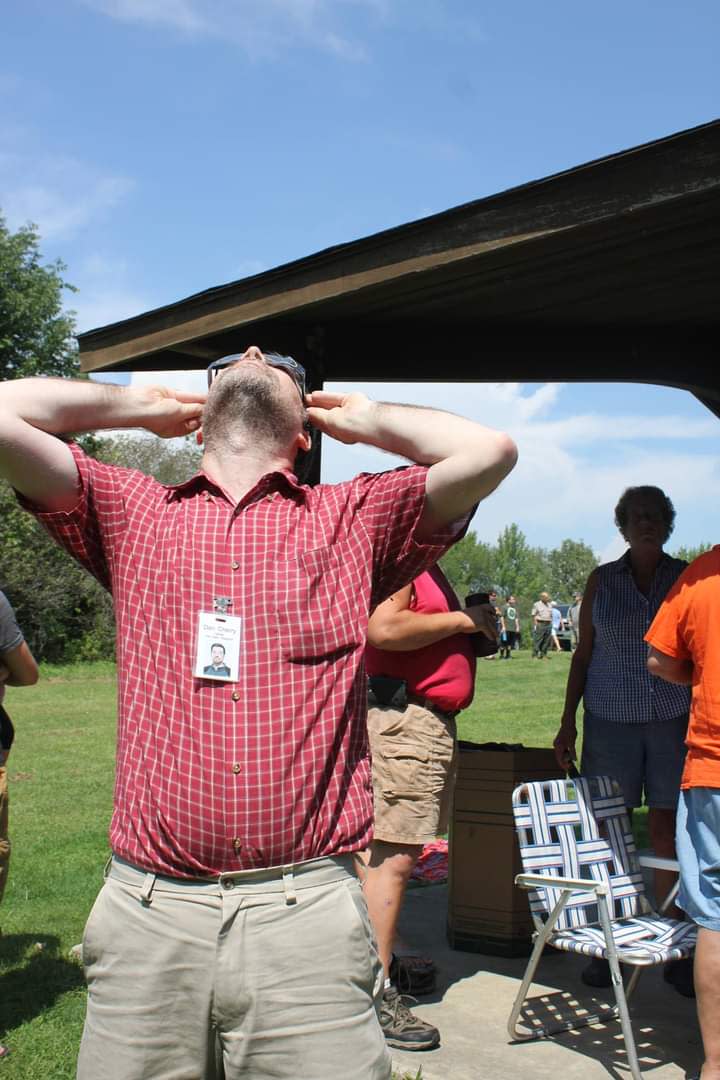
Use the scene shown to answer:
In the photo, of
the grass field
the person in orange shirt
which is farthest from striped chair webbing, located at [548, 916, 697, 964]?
the grass field

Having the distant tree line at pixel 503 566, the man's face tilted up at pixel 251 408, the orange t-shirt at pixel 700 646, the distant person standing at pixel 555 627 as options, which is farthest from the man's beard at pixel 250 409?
the distant tree line at pixel 503 566

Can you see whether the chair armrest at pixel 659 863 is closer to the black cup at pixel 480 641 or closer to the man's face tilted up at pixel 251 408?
the black cup at pixel 480 641

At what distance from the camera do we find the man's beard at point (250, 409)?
2133 mm

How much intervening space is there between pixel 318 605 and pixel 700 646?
1.80m

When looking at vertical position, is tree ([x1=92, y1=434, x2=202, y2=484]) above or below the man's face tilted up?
above

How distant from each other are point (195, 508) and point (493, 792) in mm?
3078

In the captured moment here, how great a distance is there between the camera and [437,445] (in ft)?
6.90

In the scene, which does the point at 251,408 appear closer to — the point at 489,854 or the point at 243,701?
the point at 243,701

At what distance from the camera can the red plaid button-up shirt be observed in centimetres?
192

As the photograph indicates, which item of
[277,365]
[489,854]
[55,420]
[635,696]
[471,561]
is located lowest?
[489,854]

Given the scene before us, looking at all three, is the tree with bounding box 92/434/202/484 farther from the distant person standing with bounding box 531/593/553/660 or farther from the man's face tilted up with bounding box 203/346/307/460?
the man's face tilted up with bounding box 203/346/307/460

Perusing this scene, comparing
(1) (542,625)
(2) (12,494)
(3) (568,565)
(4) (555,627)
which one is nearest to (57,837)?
(2) (12,494)

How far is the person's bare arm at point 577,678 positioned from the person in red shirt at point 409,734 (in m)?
0.85

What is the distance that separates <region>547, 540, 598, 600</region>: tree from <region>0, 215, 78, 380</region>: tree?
85.9m
